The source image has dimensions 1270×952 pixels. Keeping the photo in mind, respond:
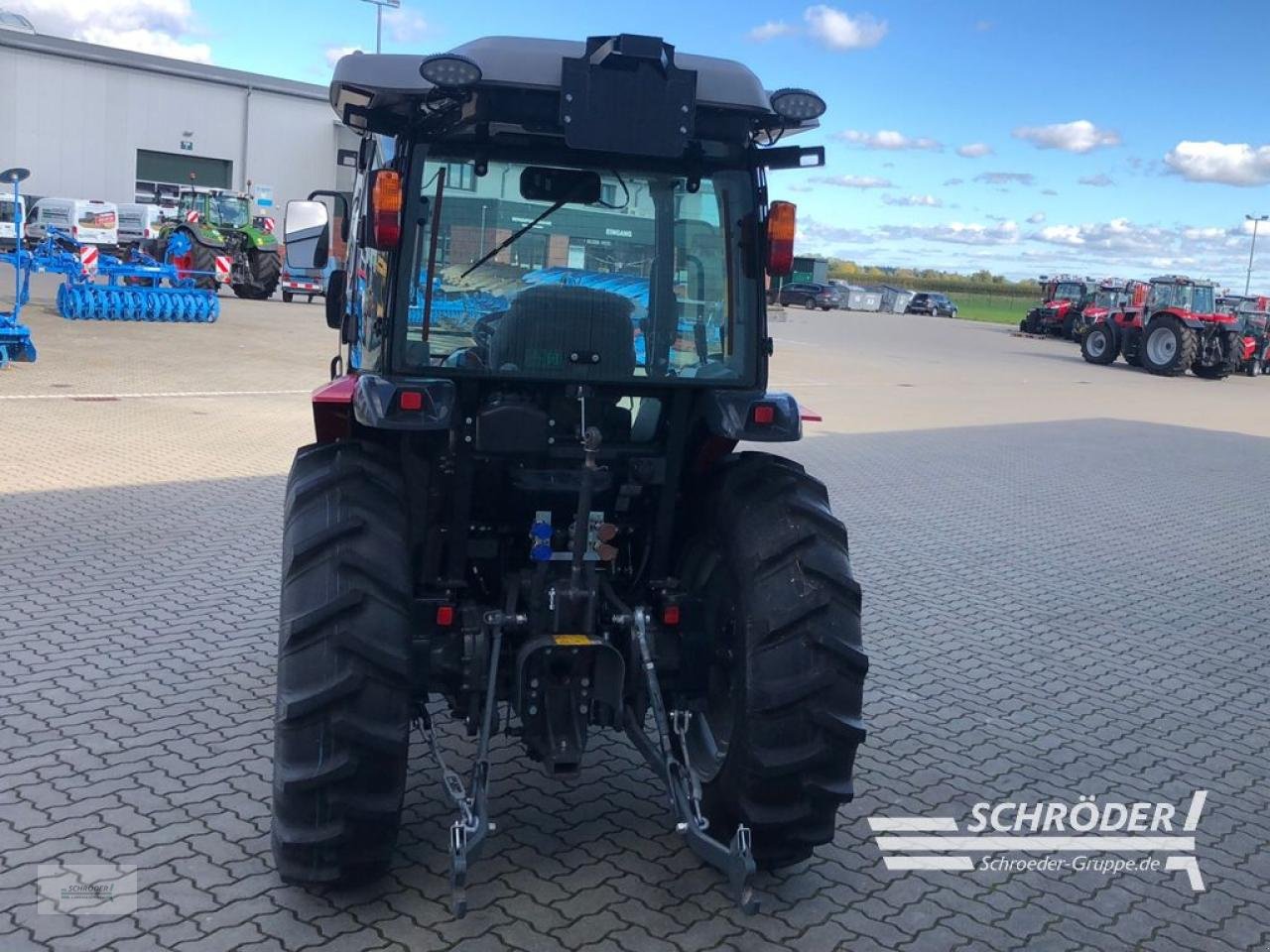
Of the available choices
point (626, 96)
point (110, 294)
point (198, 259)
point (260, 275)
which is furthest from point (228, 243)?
point (626, 96)

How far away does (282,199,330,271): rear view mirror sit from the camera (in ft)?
18.1

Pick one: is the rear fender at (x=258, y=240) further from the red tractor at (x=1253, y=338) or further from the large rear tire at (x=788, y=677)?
the large rear tire at (x=788, y=677)

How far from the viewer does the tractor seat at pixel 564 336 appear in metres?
3.92

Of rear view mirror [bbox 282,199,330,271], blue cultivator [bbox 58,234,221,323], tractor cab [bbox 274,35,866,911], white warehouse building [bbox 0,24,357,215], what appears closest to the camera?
tractor cab [bbox 274,35,866,911]

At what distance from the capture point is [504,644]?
3.90 m

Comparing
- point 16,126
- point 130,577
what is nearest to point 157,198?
point 16,126

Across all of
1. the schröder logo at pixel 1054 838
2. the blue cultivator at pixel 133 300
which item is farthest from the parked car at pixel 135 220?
the schröder logo at pixel 1054 838

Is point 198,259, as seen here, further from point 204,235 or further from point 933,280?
point 933,280

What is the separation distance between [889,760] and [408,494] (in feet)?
7.52

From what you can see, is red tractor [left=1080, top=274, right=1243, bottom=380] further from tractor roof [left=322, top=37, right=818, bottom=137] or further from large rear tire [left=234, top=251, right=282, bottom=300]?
tractor roof [left=322, top=37, right=818, bottom=137]

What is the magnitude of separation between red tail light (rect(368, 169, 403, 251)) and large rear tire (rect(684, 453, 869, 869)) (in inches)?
52.7

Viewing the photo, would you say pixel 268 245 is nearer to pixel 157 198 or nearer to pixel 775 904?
pixel 157 198

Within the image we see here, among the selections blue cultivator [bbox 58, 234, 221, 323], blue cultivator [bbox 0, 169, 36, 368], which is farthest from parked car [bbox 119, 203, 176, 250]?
blue cultivator [bbox 0, 169, 36, 368]

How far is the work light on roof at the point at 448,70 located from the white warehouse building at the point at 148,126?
1810 inches
